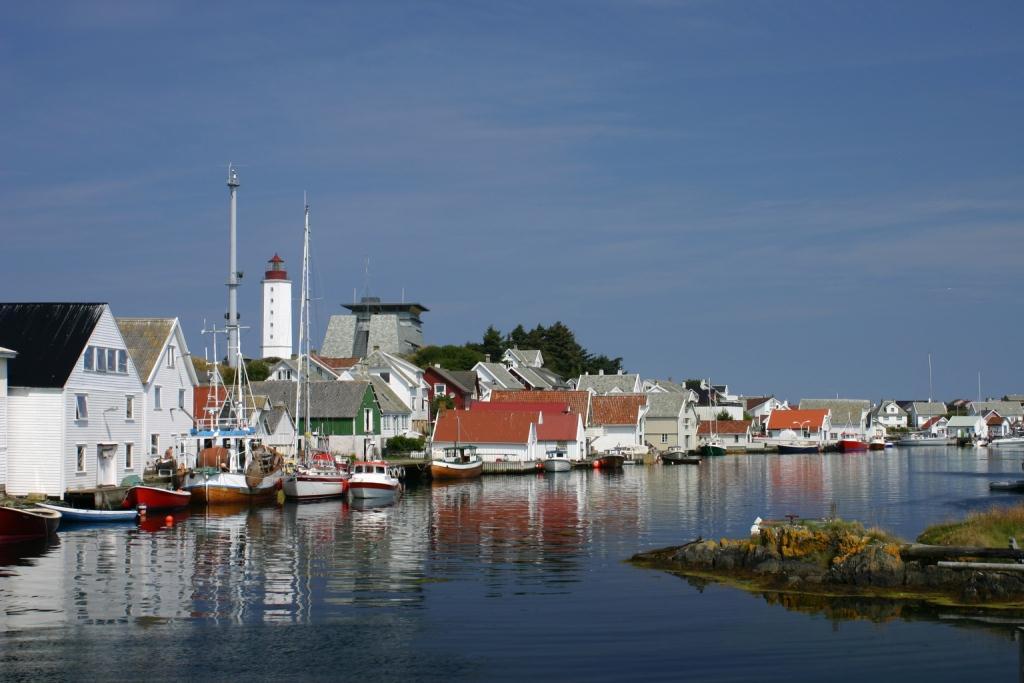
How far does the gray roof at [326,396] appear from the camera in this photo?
84.9 m

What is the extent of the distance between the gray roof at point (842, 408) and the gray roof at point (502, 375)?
60.9 metres

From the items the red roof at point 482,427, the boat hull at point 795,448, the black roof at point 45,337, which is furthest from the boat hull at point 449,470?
the boat hull at point 795,448

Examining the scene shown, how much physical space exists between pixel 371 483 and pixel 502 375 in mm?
66662

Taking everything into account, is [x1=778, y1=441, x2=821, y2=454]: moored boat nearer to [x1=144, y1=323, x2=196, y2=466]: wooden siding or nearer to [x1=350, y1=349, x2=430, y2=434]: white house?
[x1=350, y1=349, x2=430, y2=434]: white house

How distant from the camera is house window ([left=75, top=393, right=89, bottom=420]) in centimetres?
5206

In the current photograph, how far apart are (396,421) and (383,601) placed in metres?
68.0

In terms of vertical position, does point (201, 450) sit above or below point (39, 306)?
below

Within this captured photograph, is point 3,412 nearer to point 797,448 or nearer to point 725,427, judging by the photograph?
point 797,448

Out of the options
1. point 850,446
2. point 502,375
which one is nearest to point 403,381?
point 502,375

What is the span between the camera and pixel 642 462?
4503 inches

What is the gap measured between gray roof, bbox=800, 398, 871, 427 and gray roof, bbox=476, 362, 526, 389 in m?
60.9

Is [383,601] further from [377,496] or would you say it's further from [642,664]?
[377,496]

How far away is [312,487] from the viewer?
62625 millimetres

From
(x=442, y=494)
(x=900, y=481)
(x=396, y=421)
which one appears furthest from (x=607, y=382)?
(x=442, y=494)
